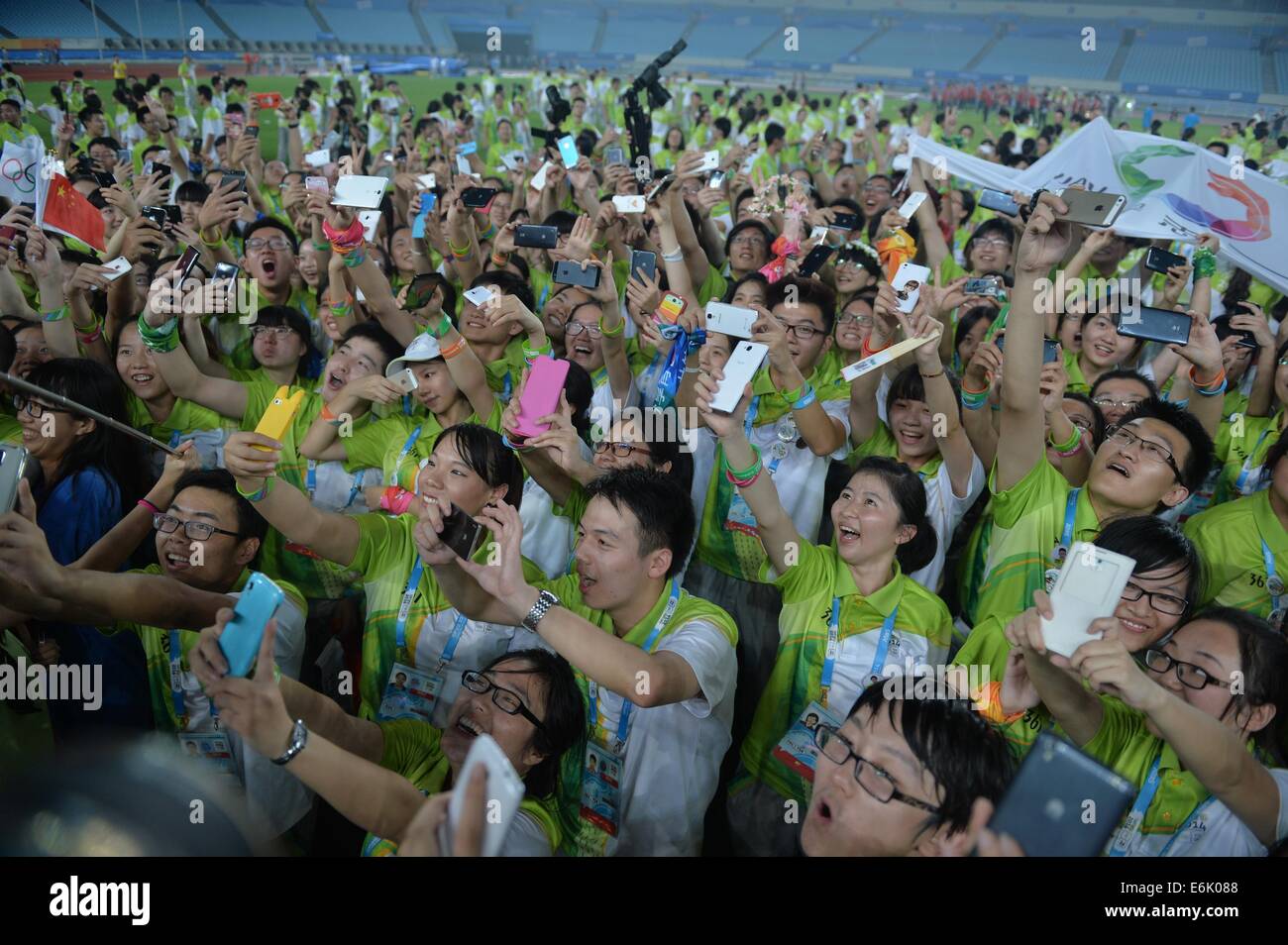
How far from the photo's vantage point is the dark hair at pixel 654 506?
2221mm

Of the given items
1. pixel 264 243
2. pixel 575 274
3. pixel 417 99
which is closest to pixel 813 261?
pixel 575 274

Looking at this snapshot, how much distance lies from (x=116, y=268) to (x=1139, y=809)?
4.18 m

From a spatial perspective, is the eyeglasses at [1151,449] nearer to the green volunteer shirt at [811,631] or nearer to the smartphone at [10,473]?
the green volunteer shirt at [811,631]

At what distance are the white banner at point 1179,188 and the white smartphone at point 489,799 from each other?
3.98 m

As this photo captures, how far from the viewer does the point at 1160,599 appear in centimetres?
205

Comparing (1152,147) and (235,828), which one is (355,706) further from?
(1152,147)

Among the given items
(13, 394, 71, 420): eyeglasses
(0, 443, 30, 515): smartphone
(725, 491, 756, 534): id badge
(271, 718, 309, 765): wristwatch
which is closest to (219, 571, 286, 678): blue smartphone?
(271, 718, 309, 765): wristwatch

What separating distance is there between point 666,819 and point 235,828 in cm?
101

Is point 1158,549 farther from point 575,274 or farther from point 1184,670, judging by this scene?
point 575,274

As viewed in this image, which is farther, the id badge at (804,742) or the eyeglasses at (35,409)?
the eyeglasses at (35,409)

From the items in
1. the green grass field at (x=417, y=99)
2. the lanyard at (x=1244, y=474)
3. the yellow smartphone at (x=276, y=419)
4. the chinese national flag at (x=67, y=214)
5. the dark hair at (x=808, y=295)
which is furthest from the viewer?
the green grass field at (x=417, y=99)

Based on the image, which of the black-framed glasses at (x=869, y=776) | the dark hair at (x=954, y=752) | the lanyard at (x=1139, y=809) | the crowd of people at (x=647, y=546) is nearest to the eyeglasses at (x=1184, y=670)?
the crowd of people at (x=647, y=546)

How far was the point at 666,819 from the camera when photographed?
6.95ft

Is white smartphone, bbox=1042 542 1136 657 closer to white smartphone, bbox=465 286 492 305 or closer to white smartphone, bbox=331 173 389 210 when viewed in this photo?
white smartphone, bbox=465 286 492 305
